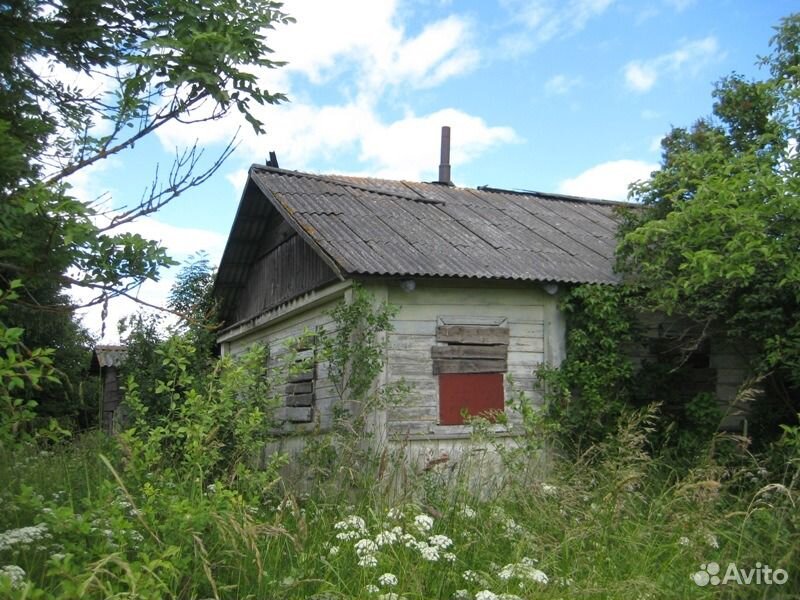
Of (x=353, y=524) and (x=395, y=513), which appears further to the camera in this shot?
(x=395, y=513)

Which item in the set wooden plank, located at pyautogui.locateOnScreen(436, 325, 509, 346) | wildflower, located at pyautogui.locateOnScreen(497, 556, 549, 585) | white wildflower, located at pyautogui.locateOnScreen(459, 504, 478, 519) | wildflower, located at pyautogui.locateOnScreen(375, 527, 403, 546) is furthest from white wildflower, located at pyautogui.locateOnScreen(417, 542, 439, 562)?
wooden plank, located at pyautogui.locateOnScreen(436, 325, 509, 346)

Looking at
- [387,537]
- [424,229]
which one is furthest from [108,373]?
[387,537]

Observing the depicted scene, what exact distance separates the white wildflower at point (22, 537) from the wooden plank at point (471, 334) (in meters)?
5.75

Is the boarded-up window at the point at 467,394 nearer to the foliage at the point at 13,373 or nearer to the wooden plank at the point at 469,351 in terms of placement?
the wooden plank at the point at 469,351

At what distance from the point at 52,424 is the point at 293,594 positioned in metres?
1.49

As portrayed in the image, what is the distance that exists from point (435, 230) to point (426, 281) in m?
1.72

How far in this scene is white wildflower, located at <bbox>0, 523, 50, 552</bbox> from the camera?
322 cm

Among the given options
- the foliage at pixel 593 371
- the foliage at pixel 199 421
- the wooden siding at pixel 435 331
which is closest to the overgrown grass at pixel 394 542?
the foliage at pixel 199 421

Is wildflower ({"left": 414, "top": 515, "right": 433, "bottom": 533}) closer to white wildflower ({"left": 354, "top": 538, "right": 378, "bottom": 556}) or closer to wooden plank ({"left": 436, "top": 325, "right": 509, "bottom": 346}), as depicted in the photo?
white wildflower ({"left": 354, "top": 538, "right": 378, "bottom": 556})

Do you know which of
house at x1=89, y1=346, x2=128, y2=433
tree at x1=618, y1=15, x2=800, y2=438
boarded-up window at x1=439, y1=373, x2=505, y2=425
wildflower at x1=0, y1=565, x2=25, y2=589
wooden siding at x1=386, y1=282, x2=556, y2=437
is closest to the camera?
wildflower at x1=0, y1=565, x2=25, y2=589

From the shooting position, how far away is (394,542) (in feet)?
12.3

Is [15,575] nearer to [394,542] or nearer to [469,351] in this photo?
[394,542]

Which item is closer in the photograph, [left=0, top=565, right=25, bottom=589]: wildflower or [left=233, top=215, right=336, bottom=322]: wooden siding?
[left=0, top=565, right=25, bottom=589]: wildflower

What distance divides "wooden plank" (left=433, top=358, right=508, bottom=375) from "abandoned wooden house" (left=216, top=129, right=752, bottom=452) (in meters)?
0.01
